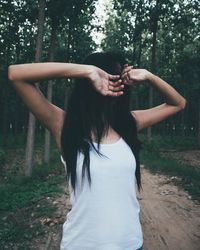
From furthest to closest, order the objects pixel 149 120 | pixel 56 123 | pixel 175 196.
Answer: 1. pixel 175 196
2. pixel 149 120
3. pixel 56 123

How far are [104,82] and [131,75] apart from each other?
35 cm

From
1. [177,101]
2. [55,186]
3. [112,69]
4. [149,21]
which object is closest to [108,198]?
[112,69]

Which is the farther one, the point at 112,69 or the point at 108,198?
the point at 112,69

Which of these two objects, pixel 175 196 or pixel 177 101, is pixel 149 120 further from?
pixel 175 196

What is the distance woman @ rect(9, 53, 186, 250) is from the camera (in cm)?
227

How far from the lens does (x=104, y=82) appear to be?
2400 millimetres

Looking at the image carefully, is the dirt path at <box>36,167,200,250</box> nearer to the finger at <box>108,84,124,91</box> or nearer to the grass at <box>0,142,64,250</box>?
the grass at <box>0,142,64,250</box>

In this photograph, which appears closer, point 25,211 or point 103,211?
point 103,211

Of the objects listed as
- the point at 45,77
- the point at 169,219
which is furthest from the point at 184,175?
the point at 45,77

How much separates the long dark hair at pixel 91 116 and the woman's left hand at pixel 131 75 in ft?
0.18

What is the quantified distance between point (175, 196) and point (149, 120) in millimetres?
8591

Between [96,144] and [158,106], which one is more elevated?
[158,106]

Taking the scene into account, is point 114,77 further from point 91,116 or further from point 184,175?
point 184,175

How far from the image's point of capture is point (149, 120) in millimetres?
3078
